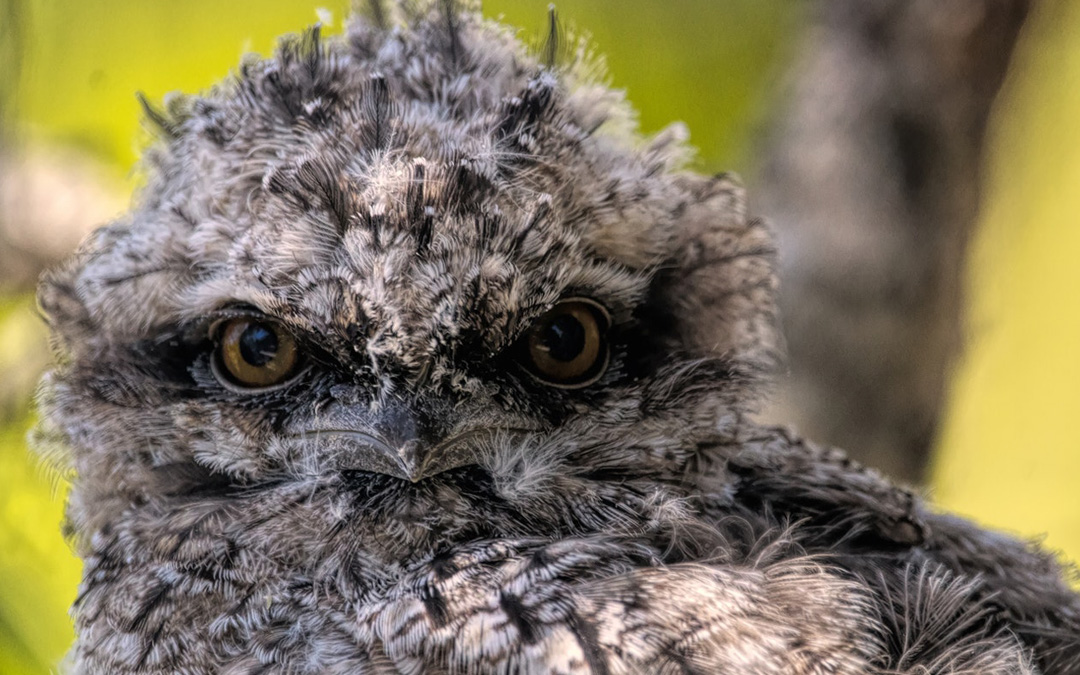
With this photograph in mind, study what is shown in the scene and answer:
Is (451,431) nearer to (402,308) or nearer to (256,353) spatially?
(402,308)

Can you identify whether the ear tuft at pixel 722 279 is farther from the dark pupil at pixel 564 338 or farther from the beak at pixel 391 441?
the beak at pixel 391 441

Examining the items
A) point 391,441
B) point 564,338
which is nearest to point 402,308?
point 391,441

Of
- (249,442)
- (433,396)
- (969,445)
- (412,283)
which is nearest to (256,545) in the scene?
(249,442)

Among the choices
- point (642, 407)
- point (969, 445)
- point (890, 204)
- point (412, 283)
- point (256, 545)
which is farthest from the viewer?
point (969, 445)

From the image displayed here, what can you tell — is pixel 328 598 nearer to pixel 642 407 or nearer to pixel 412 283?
pixel 412 283

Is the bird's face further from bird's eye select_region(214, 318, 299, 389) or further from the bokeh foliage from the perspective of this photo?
the bokeh foliage

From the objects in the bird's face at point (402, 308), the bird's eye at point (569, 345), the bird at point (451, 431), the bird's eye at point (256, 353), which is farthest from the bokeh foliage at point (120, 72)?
the bird's eye at point (569, 345)
